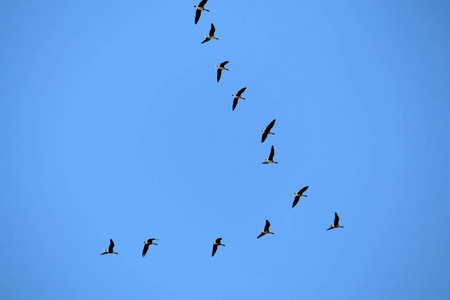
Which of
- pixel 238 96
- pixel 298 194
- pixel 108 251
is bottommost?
pixel 108 251

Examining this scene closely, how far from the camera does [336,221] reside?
221 ft

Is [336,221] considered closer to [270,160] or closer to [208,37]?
[270,160]

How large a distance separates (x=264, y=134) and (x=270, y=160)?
142 inches

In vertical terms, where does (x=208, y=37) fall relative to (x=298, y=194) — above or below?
above

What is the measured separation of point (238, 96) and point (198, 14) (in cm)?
1126

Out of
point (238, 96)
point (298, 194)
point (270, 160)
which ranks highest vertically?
point (238, 96)

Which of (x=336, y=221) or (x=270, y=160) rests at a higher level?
(x=270, y=160)

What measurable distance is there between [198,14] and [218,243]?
88.2 feet

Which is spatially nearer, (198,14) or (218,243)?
(198,14)

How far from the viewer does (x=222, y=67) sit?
220ft

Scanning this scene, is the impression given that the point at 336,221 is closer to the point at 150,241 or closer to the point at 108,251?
the point at 150,241

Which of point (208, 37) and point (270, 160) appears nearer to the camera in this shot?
point (208, 37)

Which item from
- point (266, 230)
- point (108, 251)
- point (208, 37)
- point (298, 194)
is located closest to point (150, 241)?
point (108, 251)

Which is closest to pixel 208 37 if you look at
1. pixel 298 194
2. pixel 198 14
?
pixel 198 14
